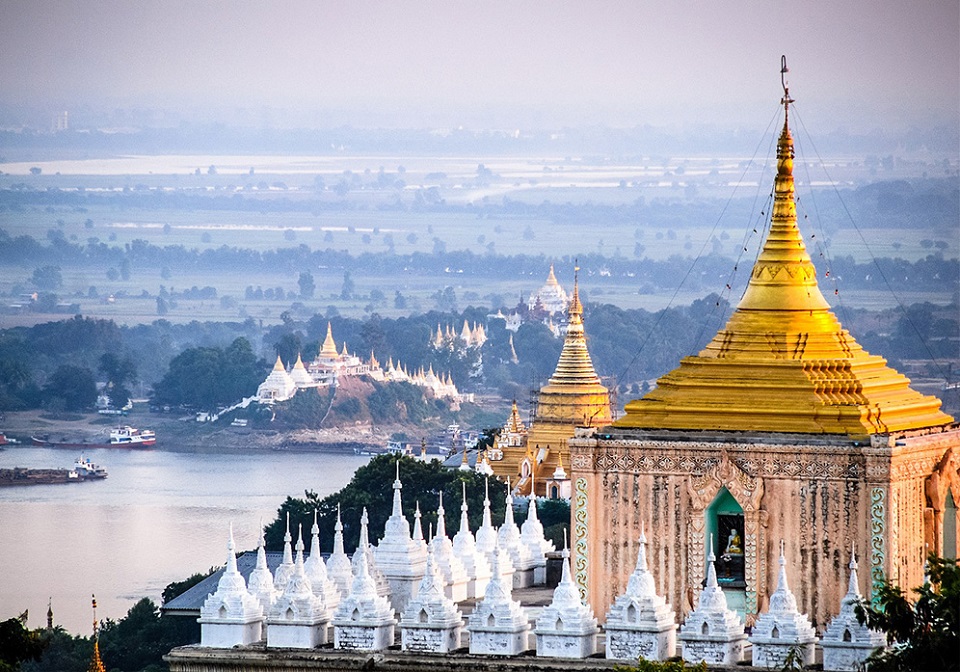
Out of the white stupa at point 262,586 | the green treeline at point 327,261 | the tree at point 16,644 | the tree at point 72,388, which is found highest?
the green treeline at point 327,261

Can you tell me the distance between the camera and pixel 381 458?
70250 millimetres

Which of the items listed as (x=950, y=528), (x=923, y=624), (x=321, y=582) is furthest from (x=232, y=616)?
(x=923, y=624)

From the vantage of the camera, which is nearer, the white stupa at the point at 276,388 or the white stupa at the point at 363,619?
the white stupa at the point at 363,619

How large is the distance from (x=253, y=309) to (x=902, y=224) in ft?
188

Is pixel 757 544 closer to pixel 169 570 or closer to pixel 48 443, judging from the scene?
pixel 169 570

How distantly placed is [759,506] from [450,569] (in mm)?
3628

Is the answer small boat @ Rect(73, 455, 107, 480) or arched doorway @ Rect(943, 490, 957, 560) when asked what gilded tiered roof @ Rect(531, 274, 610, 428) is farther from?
arched doorway @ Rect(943, 490, 957, 560)

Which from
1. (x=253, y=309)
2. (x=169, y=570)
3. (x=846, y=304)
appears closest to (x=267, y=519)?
(x=169, y=570)

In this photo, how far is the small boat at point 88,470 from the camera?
109m

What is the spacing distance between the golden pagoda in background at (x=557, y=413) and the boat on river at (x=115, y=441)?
48283mm

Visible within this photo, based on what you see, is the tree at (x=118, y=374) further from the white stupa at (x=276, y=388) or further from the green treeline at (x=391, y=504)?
the green treeline at (x=391, y=504)

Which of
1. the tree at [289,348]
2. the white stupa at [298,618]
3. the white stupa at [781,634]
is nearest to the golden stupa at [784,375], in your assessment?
the white stupa at [781,634]

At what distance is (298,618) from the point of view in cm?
3353

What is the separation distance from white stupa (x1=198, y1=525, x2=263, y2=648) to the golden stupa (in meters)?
4.01
